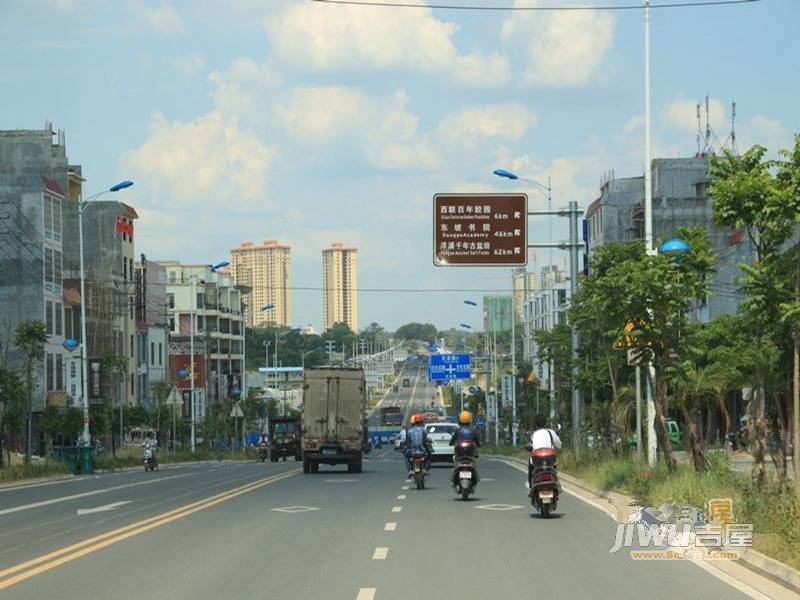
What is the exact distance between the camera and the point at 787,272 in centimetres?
1964

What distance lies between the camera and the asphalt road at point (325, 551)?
13.5 meters

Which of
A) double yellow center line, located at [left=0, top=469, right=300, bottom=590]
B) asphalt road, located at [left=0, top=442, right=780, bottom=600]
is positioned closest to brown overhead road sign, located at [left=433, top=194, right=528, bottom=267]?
asphalt road, located at [left=0, top=442, right=780, bottom=600]

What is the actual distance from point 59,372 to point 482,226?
43.2m

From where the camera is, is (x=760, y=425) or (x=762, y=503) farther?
(x=760, y=425)

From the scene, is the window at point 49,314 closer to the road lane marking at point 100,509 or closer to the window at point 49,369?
the window at point 49,369

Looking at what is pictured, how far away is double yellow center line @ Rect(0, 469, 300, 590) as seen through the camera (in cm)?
1502

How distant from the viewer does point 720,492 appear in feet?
64.6

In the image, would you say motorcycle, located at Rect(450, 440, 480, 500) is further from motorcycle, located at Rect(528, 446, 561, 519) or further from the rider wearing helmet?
motorcycle, located at Rect(528, 446, 561, 519)

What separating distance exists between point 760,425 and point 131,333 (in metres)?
82.3

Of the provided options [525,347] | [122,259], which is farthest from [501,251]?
[525,347]

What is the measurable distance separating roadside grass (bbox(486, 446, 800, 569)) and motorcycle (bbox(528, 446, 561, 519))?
1.68m

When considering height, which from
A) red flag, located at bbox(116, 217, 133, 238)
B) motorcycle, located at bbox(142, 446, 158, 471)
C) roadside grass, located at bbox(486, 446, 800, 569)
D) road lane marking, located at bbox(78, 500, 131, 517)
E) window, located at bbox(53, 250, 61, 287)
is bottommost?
motorcycle, located at bbox(142, 446, 158, 471)

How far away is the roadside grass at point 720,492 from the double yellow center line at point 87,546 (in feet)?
26.4

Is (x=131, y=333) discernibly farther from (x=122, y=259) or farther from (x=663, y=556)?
(x=663, y=556)
